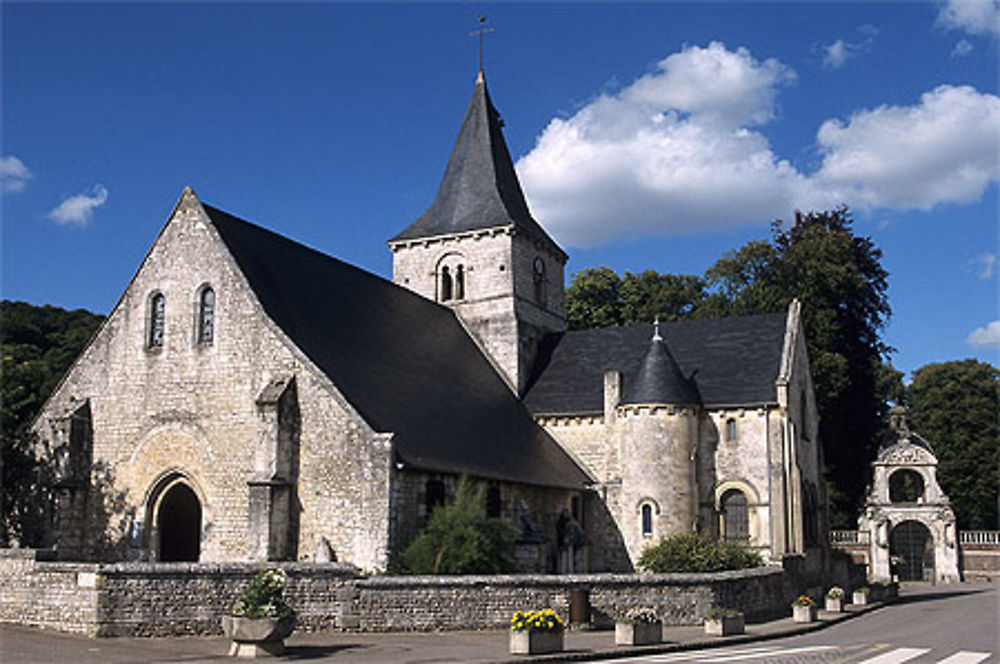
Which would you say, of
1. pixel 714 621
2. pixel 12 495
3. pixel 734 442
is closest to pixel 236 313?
pixel 12 495

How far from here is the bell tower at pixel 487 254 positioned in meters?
37.8

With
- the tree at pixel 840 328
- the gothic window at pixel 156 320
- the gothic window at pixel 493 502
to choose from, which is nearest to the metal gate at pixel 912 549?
the tree at pixel 840 328

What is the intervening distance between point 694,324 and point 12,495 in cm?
2339

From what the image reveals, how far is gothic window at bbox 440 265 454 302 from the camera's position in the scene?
39250mm

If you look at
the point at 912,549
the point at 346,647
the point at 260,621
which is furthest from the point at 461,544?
the point at 912,549

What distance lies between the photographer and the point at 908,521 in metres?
54.3

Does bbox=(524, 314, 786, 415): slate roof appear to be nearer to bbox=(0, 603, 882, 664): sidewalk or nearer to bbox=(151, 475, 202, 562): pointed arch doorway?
bbox=(151, 475, 202, 562): pointed arch doorway

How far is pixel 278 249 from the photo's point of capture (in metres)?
29.6

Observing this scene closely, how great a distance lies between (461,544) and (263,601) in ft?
22.7

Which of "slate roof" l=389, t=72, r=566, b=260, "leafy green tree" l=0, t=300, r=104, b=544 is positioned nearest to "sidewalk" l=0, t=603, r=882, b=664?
"leafy green tree" l=0, t=300, r=104, b=544

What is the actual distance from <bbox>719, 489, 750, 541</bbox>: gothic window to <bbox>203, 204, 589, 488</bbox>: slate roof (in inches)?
191

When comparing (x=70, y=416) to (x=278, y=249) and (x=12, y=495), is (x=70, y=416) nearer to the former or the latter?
(x=12, y=495)

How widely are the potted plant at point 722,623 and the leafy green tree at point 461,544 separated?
5024mm

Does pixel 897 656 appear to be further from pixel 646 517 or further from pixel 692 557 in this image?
pixel 646 517
